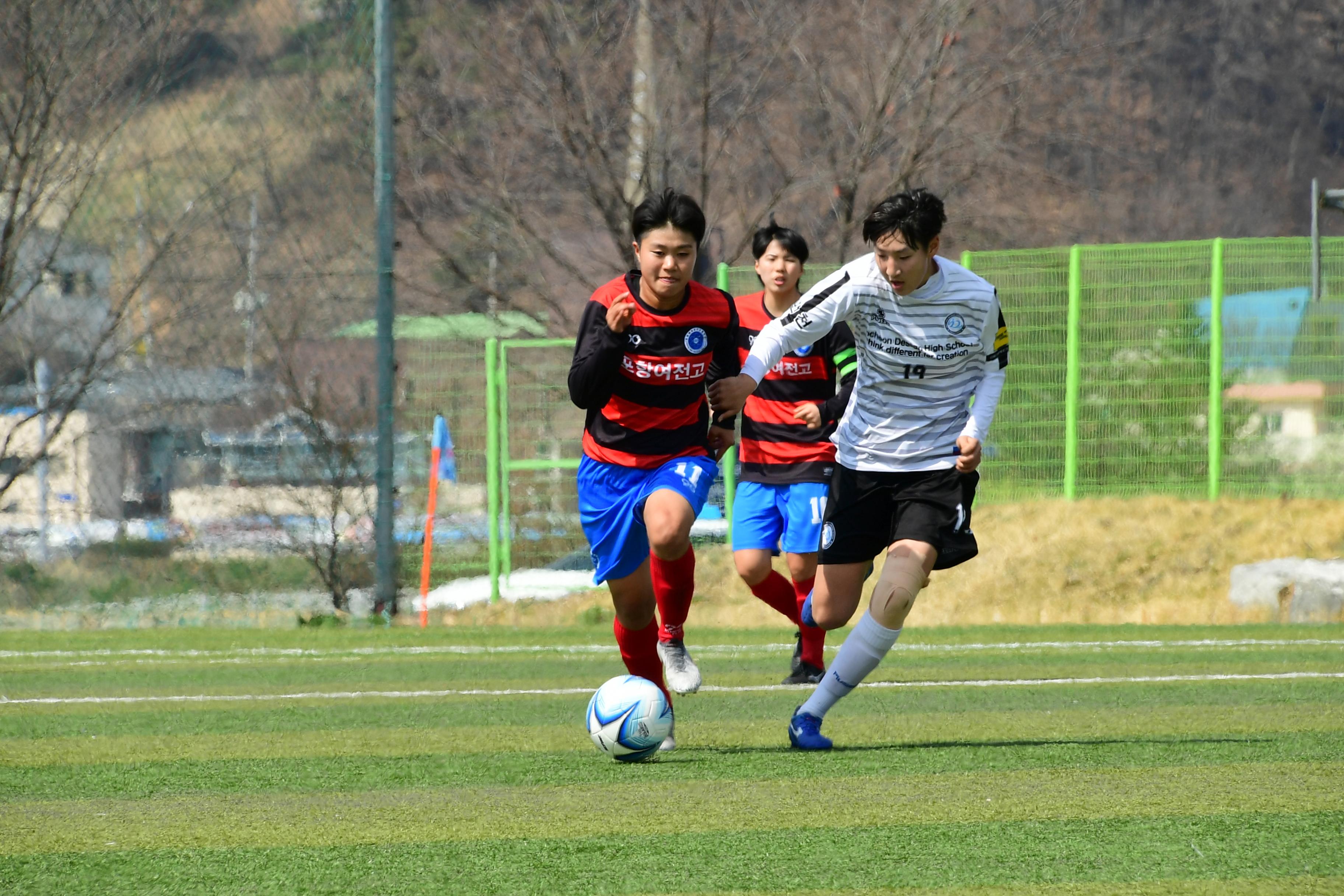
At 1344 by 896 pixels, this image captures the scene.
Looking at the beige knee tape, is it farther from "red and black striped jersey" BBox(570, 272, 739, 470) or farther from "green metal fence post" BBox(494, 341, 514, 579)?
"green metal fence post" BBox(494, 341, 514, 579)

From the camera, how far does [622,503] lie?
241 inches

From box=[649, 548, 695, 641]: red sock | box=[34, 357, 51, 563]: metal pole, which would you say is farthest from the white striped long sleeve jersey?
box=[34, 357, 51, 563]: metal pole

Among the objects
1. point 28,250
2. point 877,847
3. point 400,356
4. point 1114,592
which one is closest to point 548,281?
point 400,356

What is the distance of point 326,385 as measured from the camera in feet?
44.1

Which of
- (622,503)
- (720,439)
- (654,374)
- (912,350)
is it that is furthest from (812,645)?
(912,350)

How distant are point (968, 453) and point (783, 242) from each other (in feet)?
8.99

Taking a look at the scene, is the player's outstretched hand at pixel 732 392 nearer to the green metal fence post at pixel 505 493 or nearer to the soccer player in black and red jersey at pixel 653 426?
the soccer player in black and red jersey at pixel 653 426

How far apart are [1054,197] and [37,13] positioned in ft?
47.5

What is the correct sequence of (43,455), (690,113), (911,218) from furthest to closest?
(690,113) < (43,455) < (911,218)

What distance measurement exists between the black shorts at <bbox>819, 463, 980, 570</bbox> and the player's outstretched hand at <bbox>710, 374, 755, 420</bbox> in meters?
0.58

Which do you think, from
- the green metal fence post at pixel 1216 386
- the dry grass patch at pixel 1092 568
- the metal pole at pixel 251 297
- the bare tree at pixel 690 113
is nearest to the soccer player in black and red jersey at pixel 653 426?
the dry grass patch at pixel 1092 568

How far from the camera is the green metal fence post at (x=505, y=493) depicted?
14.4 metres

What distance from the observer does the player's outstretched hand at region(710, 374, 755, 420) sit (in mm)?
5570

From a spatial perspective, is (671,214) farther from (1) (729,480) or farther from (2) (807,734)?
(1) (729,480)
